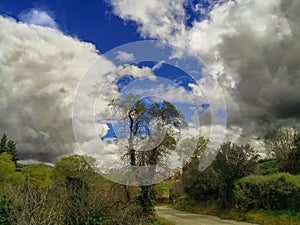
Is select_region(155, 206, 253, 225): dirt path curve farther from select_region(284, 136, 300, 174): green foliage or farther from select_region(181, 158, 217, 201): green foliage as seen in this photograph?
select_region(284, 136, 300, 174): green foliage

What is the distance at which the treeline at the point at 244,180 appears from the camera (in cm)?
2295

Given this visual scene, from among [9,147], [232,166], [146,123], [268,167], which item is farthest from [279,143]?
[9,147]

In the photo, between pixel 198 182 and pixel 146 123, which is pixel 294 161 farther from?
pixel 146 123

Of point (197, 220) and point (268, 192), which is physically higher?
point (268, 192)

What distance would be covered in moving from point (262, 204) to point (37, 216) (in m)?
20.2

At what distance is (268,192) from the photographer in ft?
Answer: 77.1

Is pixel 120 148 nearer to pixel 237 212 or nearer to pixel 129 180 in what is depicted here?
pixel 129 180

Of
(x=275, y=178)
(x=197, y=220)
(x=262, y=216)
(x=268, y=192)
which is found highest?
(x=275, y=178)

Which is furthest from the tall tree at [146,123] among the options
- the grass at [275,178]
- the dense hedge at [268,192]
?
the grass at [275,178]

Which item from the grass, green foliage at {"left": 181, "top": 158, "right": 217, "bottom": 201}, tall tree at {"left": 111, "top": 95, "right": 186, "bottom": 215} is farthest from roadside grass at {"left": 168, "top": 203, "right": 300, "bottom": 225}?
tall tree at {"left": 111, "top": 95, "right": 186, "bottom": 215}

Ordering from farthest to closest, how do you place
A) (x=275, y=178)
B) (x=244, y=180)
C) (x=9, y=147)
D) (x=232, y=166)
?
(x=9, y=147)
(x=232, y=166)
(x=244, y=180)
(x=275, y=178)

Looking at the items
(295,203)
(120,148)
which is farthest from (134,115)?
(295,203)

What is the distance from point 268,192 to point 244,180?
2.73 meters

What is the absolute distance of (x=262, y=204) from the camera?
77.4 feet
